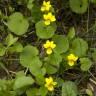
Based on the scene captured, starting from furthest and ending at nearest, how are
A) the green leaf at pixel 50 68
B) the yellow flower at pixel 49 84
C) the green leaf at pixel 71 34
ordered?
the green leaf at pixel 71 34, the green leaf at pixel 50 68, the yellow flower at pixel 49 84

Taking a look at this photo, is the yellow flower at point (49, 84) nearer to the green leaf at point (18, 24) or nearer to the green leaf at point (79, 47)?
the green leaf at point (79, 47)

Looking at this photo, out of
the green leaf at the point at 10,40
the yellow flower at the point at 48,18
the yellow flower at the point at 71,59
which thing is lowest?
the yellow flower at the point at 71,59

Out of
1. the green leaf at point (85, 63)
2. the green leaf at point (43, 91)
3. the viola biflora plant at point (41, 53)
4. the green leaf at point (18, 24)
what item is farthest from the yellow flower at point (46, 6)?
the green leaf at point (43, 91)

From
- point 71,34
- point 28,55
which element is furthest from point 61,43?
point 28,55

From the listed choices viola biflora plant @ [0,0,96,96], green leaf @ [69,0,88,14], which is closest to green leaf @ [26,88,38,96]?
viola biflora plant @ [0,0,96,96]

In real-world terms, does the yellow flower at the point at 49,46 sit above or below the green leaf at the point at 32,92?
above

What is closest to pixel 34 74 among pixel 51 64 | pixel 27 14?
pixel 51 64

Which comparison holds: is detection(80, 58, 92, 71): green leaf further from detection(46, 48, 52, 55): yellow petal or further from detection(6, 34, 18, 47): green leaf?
detection(6, 34, 18, 47): green leaf
